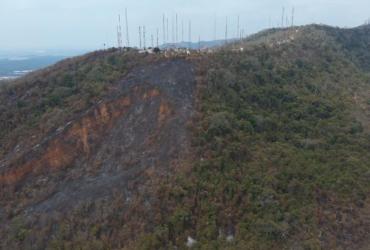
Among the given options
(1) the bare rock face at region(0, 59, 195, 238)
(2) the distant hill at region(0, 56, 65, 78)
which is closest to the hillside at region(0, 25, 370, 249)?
(1) the bare rock face at region(0, 59, 195, 238)

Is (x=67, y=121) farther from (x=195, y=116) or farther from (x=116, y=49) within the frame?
(x=116, y=49)

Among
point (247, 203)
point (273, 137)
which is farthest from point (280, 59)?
point (247, 203)

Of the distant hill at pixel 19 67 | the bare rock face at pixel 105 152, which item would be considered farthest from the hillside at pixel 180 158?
the distant hill at pixel 19 67

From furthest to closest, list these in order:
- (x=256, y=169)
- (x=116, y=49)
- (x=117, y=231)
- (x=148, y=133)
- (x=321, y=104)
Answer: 1. (x=116, y=49)
2. (x=321, y=104)
3. (x=148, y=133)
4. (x=256, y=169)
5. (x=117, y=231)

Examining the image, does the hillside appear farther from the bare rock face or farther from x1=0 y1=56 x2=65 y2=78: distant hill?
x1=0 y1=56 x2=65 y2=78: distant hill

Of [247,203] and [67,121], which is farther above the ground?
[67,121]

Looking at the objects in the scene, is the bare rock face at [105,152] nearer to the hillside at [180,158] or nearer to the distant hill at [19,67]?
the hillside at [180,158]

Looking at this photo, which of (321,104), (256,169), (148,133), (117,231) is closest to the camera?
(117,231)
